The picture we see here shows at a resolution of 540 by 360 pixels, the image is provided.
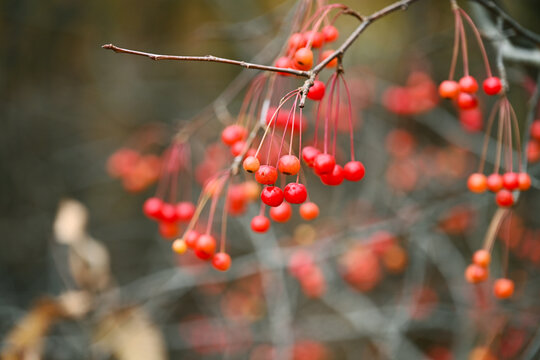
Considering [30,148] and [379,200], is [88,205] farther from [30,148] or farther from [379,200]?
[379,200]

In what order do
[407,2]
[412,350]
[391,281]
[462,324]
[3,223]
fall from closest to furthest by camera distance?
[407,2]
[462,324]
[412,350]
[3,223]
[391,281]

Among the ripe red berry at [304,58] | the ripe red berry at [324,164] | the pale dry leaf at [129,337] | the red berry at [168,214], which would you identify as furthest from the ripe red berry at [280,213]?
the pale dry leaf at [129,337]

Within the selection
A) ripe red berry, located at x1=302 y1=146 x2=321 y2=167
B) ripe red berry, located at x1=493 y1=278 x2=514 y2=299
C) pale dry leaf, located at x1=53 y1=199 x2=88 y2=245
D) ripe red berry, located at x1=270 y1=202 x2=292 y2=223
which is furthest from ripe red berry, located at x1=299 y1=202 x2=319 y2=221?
pale dry leaf, located at x1=53 y1=199 x2=88 y2=245

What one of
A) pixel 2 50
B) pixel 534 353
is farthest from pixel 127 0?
pixel 534 353

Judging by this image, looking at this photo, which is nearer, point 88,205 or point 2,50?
point 2,50

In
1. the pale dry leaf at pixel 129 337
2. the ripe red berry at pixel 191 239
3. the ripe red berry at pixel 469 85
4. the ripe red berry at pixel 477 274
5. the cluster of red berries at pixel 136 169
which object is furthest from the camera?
the cluster of red berries at pixel 136 169

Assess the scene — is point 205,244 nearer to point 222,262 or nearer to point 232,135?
point 222,262

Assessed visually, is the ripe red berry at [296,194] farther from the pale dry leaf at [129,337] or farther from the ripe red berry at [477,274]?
the pale dry leaf at [129,337]

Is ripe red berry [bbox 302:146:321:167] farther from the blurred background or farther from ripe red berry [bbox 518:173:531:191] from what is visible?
the blurred background
